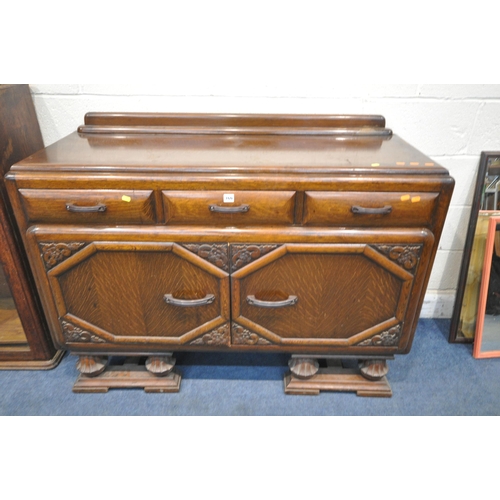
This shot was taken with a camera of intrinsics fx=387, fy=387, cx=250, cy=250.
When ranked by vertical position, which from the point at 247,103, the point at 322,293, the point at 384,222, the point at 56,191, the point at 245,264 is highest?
the point at 247,103

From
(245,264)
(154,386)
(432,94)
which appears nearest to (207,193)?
(245,264)

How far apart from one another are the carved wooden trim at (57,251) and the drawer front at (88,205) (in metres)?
0.07

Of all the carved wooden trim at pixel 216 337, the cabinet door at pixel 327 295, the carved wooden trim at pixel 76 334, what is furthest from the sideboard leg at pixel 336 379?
the carved wooden trim at pixel 76 334

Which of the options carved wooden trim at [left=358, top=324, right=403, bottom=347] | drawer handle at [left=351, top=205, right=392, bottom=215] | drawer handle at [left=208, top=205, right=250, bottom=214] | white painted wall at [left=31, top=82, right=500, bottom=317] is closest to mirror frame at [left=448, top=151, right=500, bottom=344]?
white painted wall at [left=31, top=82, right=500, bottom=317]

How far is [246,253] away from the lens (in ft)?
3.62

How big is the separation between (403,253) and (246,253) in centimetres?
45

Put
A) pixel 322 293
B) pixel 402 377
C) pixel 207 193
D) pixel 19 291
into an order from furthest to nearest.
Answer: pixel 402 377, pixel 19 291, pixel 322 293, pixel 207 193

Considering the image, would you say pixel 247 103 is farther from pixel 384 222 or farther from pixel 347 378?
pixel 347 378

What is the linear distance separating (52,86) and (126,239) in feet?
2.36

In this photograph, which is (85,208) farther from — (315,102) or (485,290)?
(485,290)

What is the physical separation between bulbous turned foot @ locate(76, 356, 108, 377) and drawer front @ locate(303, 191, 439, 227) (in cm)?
90

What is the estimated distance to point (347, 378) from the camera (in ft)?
4.54

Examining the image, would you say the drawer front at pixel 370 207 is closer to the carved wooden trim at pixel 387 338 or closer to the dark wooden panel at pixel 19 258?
the carved wooden trim at pixel 387 338

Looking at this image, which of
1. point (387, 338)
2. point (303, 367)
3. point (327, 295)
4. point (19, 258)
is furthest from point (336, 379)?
point (19, 258)
